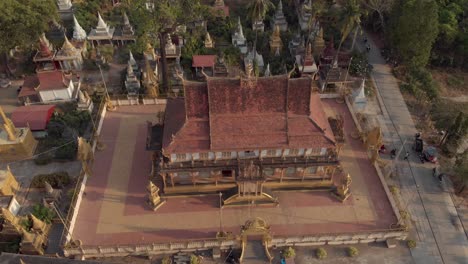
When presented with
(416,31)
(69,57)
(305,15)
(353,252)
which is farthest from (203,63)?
(353,252)

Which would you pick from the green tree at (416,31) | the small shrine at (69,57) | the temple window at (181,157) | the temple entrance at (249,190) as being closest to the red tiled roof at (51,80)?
the small shrine at (69,57)

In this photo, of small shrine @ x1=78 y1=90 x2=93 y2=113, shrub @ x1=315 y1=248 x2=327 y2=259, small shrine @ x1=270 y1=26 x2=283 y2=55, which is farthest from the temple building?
small shrine @ x1=270 y1=26 x2=283 y2=55

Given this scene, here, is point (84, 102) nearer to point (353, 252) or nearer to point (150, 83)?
point (150, 83)

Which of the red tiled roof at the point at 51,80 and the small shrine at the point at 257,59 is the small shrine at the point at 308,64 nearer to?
the small shrine at the point at 257,59

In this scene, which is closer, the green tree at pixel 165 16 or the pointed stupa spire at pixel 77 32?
the green tree at pixel 165 16

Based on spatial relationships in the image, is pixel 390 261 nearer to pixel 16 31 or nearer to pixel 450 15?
pixel 450 15

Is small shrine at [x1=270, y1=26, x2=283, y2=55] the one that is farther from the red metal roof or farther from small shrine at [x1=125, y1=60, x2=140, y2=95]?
the red metal roof

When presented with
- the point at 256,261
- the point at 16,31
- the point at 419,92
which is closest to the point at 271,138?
the point at 256,261
